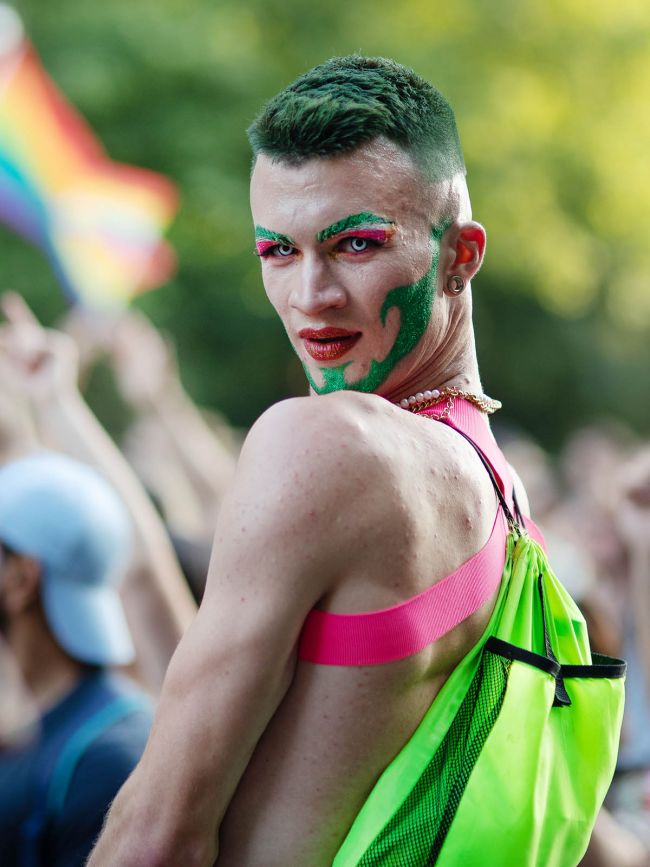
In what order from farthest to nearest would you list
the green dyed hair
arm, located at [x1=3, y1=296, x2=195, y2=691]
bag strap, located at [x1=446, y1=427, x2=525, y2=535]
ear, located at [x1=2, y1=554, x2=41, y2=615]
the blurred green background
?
the blurred green background → arm, located at [x1=3, y1=296, x2=195, y2=691] → ear, located at [x1=2, y1=554, x2=41, y2=615] → bag strap, located at [x1=446, y1=427, x2=525, y2=535] → the green dyed hair

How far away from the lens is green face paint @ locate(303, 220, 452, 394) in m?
2.03

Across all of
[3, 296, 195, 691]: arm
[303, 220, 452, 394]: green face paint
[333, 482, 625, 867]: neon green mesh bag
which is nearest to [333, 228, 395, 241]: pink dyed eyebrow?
[303, 220, 452, 394]: green face paint

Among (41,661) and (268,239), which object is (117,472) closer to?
(41,661)

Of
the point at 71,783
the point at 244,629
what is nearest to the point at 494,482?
the point at 244,629

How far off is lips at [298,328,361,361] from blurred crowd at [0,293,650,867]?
3.80 feet

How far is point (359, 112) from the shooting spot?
192 centimetres

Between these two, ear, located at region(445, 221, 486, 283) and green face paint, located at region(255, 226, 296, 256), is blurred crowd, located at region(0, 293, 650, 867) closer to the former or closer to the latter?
ear, located at region(445, 221, 486, 283)

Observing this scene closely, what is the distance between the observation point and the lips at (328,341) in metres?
2.00

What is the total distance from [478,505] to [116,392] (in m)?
11.5

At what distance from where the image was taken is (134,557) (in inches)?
148

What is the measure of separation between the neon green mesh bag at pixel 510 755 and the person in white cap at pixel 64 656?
113 cm

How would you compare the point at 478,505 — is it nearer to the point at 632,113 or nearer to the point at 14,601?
the point at 14,601

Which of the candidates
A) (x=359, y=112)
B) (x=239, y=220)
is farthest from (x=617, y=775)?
(x=239, y=220)

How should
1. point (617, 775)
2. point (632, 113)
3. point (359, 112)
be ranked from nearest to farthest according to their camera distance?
point (359, 112) → point (617, 775) → point (632, 113)
